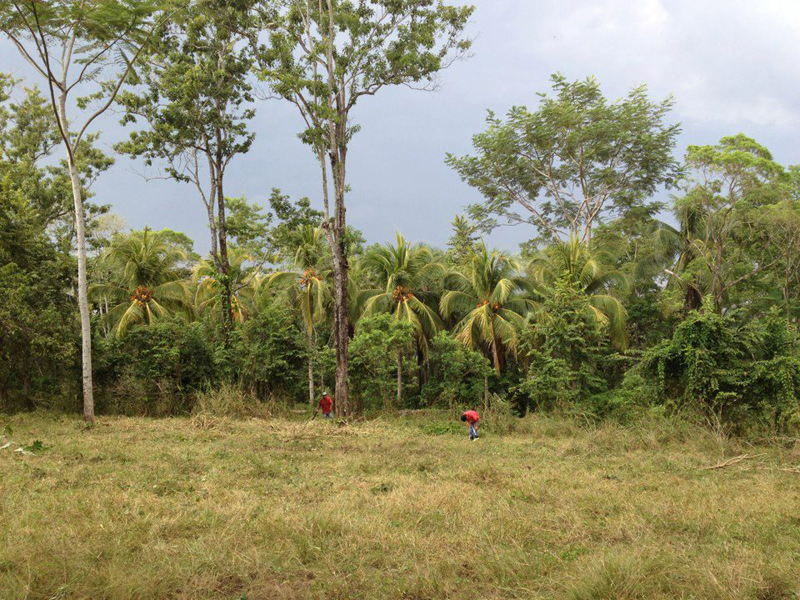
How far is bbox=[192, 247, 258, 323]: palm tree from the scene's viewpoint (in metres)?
22.2

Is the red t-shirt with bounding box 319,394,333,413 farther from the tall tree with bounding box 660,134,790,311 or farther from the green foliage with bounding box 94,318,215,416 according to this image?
the tall tree with bounding box 660,134,790,311

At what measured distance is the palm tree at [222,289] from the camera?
22.2m

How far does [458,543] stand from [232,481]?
13.5ft

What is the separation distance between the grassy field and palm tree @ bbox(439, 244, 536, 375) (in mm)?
10931

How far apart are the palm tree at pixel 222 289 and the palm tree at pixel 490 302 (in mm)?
8167

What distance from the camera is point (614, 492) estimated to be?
7.80 metres

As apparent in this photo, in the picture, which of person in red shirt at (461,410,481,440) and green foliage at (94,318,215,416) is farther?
green foliage at (94,318,215,416)

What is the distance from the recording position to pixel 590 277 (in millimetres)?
22281

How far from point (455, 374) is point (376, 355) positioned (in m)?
3.44

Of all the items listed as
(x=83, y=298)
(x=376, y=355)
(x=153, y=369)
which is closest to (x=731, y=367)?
(x=376, y=355)

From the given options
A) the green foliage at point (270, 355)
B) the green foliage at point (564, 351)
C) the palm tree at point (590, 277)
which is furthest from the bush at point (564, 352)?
the green foliage at point (270, 355)

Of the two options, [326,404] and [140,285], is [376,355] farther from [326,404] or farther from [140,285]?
[140,285]

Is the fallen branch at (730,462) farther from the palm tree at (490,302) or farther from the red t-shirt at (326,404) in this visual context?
the red t-shirt at (326,404)

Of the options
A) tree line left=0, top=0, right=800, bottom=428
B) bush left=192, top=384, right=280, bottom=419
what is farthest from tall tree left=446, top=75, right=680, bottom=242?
bush left=192, top=384, right=280, bottom=419
